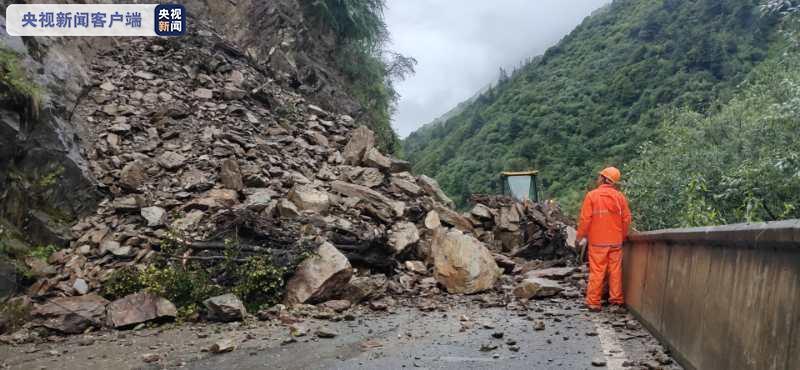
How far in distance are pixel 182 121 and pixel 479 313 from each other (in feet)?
22.0

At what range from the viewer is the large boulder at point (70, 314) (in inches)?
192

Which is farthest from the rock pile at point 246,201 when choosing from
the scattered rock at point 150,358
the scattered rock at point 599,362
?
the scattered rock at point 599,362

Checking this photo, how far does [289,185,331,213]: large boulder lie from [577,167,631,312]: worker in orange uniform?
3.78 m

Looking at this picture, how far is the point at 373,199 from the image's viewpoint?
28.8 feet

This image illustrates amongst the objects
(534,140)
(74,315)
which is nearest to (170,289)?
(74,315)

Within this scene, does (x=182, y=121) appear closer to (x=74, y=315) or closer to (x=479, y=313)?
(x=74, y=315)

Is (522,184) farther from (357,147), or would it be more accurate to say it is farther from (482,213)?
(357,147)

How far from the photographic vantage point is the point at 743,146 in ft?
48.4

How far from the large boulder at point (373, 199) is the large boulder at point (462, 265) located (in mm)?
1259

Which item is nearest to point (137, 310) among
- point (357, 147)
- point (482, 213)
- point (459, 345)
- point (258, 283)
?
point (258, 283)

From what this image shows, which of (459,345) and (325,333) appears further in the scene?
(325,333)

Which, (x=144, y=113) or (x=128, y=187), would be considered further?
(x=144, y=113)

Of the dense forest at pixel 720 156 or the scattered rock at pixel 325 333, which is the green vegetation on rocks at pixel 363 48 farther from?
the scattered rock at pixel 325 333

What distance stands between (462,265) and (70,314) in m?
4.62
